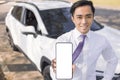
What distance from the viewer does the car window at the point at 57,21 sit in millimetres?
5957

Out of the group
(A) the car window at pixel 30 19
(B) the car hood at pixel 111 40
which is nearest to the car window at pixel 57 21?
(A) the car window at pixel 30 19

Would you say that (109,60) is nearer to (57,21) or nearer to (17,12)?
(57,21)

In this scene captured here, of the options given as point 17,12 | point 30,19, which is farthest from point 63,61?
point 17,12

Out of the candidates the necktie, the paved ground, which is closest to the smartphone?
the necktie

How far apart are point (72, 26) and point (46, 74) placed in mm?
1189

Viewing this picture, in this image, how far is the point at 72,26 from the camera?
612 cm

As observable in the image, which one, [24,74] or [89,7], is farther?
[24,74]

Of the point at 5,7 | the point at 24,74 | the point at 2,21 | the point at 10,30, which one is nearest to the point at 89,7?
the point at 24,74

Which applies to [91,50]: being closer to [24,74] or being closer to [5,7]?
[24,74]

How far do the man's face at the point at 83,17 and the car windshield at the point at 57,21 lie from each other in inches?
139

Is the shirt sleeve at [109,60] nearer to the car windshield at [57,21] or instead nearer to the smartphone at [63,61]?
the smartphone at [63,61]

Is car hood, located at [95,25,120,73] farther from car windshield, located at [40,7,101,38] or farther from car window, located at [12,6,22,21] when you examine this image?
car window, located at [12,6,22,21]

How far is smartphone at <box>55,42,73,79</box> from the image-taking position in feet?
5.46

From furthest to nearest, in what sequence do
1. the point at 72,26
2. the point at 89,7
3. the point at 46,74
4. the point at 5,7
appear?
the point at 5,7 → the point at 72,26 → the point at 46,74 → the point at 89,7
